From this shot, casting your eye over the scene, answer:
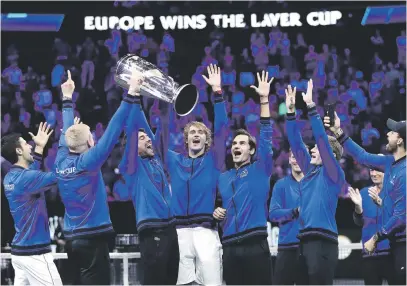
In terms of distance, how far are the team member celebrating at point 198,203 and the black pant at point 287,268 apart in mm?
795

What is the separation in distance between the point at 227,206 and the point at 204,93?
14.1ft

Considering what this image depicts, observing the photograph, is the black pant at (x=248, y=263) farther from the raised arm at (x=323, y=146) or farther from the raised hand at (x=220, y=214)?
the raised arm at (x=323, y=146)

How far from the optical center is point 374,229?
26.0 feet

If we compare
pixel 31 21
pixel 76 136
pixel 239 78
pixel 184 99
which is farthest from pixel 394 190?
pixel 31 21

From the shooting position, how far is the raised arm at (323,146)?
6691 millimetres

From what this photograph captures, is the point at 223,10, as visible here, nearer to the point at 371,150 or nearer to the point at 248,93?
the point at 248,93

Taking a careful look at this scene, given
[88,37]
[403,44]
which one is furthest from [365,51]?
[88,37]

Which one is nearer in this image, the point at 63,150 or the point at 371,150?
the point at 63,150

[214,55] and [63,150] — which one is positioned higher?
[214,55]

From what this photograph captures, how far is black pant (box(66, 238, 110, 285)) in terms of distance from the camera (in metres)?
6.64

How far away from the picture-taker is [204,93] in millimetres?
11078

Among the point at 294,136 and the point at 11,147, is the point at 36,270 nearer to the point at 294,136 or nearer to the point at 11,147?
the point at 11,147

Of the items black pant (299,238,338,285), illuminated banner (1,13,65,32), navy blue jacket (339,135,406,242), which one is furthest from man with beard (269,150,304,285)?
illuminated banner (1,13,65,32)

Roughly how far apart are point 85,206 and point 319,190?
1798 mm
